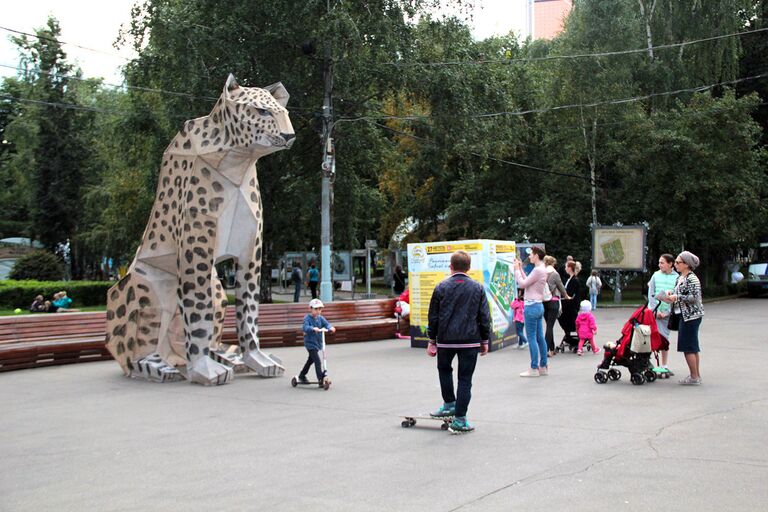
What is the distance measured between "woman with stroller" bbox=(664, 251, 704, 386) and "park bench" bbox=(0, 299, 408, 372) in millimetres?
8408

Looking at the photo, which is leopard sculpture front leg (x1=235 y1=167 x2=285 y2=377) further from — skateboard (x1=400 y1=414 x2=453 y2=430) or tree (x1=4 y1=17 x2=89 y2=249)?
tree (x1=4 y1=17 x2=89 y2=249)

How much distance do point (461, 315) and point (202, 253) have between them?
5312 mm

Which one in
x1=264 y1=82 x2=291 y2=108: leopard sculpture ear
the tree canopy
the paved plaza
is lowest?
the paved plaza

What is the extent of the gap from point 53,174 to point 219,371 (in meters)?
35.8

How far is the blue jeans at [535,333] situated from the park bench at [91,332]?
254 inches

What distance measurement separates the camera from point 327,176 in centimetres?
2338

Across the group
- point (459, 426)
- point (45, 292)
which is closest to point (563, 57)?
point (45, 292)

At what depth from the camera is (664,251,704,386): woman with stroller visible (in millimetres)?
10617

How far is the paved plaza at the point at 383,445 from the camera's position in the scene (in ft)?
19.3

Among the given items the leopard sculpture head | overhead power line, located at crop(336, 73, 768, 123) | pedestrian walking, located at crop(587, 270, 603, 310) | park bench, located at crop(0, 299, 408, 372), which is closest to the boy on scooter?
the leopard sculpture head

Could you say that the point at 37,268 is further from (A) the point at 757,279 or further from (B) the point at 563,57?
(A) the point at 757,279

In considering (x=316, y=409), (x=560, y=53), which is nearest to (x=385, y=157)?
(x=560, y=53)

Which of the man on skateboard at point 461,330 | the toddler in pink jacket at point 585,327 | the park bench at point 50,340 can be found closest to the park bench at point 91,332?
the park bench at point 50,340

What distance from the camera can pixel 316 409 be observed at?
9617 mm
